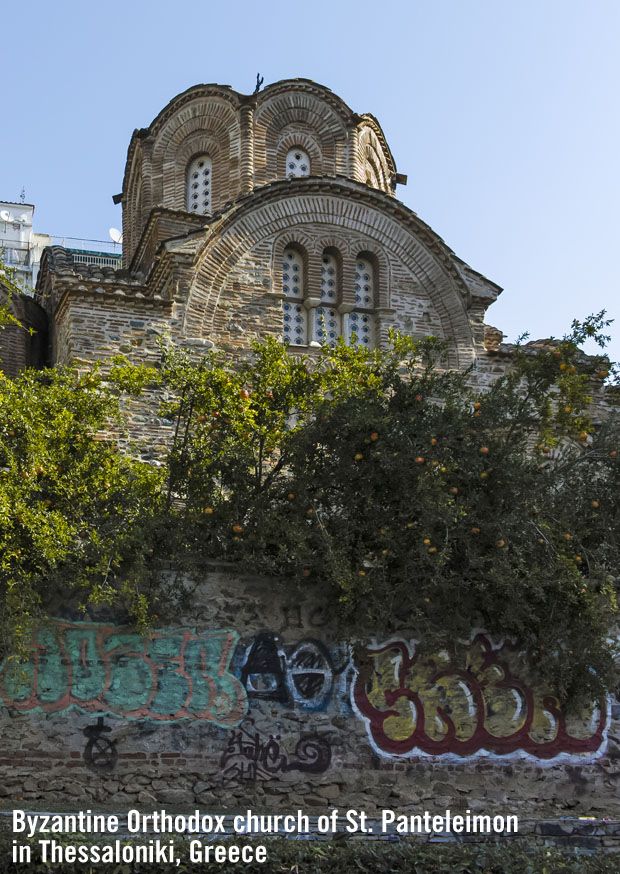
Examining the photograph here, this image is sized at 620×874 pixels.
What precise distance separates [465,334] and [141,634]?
901cm

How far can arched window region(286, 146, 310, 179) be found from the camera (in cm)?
1875

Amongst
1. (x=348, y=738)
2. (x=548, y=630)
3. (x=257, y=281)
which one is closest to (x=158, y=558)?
(x=348, y=738)

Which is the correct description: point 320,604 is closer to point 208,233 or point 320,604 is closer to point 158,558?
point 158,558

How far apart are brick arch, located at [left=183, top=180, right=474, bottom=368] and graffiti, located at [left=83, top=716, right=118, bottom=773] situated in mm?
7498

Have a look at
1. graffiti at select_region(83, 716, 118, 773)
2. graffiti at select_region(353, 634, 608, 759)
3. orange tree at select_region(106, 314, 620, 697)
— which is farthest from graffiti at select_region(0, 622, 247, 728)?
graffiti at select_region(353, 634, 608, 759)

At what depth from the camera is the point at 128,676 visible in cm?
882

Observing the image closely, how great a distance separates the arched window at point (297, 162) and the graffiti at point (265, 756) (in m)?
12.3

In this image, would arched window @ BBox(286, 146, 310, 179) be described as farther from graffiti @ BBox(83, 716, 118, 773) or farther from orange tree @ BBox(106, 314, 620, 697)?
graffiti @ BBox(83, 716, 118, 773)

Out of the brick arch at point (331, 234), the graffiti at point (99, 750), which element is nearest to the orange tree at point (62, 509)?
the graffiti at point (99, 750)

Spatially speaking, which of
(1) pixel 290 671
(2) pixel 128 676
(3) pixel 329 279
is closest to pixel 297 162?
(3) pixel 329 279

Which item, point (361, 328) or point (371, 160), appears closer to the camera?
point (361, 328)

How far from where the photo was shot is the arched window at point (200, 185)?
18.4 m

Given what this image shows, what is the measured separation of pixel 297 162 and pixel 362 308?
4345mm

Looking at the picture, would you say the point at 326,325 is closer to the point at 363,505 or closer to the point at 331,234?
the point at 331,234
